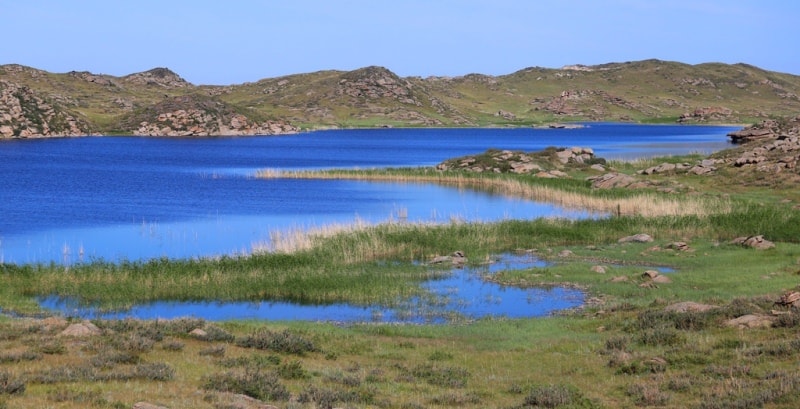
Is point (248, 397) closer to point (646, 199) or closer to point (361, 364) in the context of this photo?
Result: point (361, 364)

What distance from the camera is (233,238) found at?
157 feet

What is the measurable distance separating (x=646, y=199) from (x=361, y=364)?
40.4 meters

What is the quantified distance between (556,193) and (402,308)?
3897 centimetres

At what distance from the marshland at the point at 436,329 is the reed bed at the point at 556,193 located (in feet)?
7.86

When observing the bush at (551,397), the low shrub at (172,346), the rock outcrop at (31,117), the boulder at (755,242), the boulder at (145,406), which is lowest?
the boulder at (755,242)

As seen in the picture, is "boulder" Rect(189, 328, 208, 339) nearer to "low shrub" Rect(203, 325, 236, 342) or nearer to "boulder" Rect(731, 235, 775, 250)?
"low shrub" Rect(203, 325, 236, 342)

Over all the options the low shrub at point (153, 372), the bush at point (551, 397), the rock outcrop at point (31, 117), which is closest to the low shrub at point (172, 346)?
the low shrub at point (153, 372)

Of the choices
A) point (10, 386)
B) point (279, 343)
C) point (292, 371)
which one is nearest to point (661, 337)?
point (292, 371)

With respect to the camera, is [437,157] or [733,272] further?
[437,157]

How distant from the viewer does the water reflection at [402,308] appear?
97.5 feet

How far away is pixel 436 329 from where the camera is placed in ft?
87.9

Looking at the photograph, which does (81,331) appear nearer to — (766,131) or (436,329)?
(436,329)

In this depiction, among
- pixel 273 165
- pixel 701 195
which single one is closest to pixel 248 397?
pixel 701 195

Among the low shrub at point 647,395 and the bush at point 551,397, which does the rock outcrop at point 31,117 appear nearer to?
the bush at point 551,397
